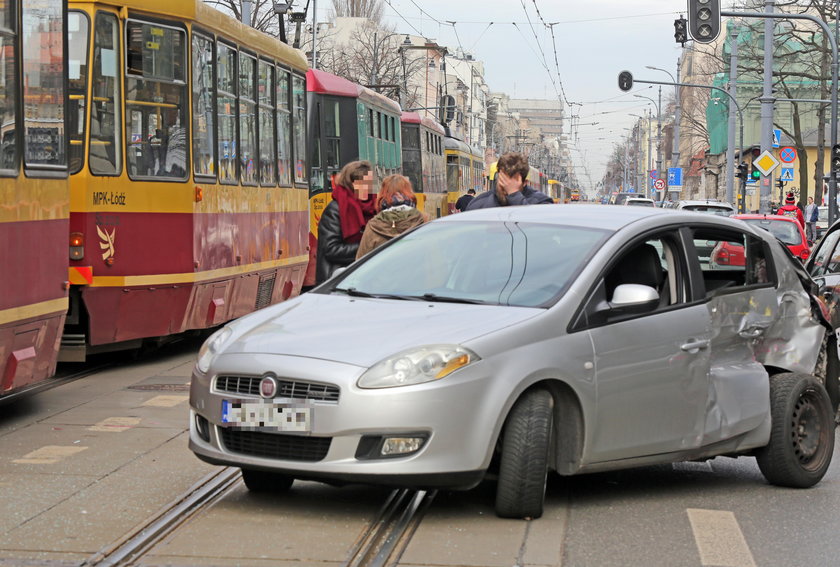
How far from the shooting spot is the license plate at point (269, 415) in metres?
6.27

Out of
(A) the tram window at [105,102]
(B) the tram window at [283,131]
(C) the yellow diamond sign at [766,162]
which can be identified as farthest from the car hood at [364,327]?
(C) the yellow diamond sign at [766,162]

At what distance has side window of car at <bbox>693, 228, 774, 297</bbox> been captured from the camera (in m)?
8.11

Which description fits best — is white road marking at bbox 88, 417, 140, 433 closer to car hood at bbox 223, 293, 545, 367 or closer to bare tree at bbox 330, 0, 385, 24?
car hood at bbox 223, 293, 545, 367

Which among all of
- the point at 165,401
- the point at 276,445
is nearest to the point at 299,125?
the point at 165,401

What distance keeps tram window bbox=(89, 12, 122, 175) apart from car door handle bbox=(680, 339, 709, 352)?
20.8ft

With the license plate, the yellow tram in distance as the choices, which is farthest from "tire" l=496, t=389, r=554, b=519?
the yellow tram in distance

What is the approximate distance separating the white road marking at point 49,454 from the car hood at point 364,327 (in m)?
1.77

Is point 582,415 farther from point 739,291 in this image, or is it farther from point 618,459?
point 739,291

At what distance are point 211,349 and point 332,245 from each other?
3725mm

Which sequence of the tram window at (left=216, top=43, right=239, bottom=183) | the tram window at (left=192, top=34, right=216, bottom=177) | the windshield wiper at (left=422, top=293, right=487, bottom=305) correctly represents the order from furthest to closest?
the tram window at (left=216, top=43, right=239, bottom=183) → the tram window at (left=192, top=34, right=216, bottom=177) → the windshield wiper at (left=422, top=293, right=487, bottom=305)

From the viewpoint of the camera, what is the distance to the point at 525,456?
639 centimetres

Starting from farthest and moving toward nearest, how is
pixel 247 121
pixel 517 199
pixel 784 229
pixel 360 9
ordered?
pixel 360 9, pixel 784 229, pixel 247 121, pixel 517 199

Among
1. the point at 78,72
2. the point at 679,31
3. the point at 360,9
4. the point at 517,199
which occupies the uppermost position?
the point at 360,9

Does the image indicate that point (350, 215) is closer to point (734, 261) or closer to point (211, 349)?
point (734, 261)
